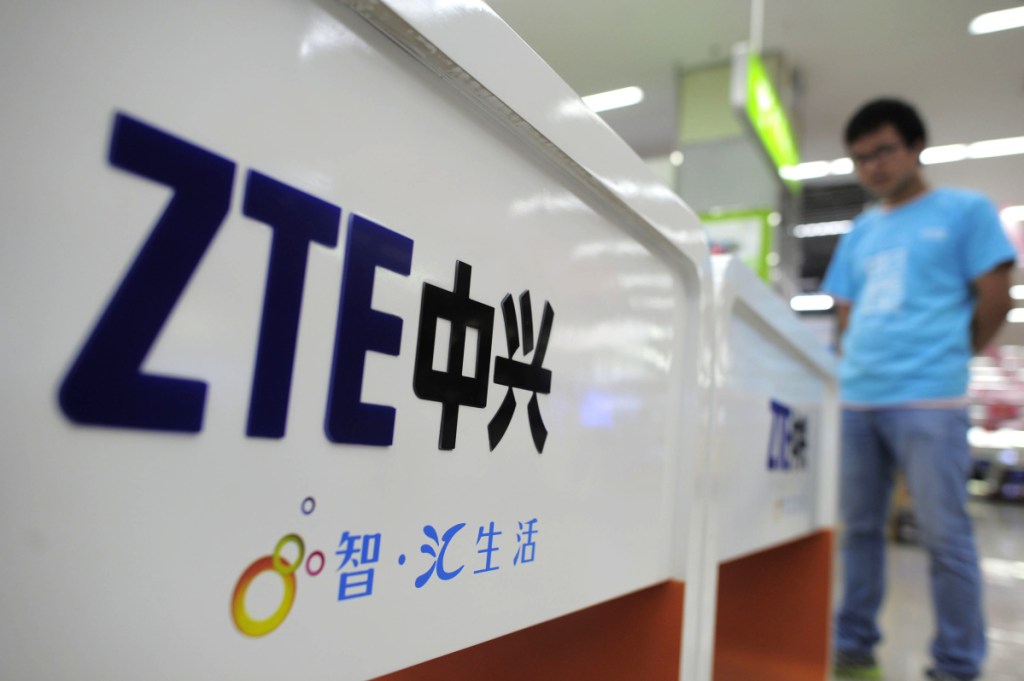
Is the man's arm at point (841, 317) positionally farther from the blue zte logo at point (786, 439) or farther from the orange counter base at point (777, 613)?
the blue zte logo at point (786, 439)

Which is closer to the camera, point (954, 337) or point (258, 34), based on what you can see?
point (258, 34)

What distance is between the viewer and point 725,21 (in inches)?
150

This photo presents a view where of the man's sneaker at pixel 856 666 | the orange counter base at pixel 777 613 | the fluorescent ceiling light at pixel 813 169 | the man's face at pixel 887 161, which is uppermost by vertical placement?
the fluorescent ceiling light at pixel 813 169

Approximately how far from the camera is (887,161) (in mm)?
1782

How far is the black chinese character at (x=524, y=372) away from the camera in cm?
45

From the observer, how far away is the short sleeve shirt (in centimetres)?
169

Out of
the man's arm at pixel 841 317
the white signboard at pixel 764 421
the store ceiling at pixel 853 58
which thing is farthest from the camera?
the store ceiling at pixel 853 58

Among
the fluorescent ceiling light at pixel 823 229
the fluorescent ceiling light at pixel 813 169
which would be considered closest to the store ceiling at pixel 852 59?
the fluorescent ceiling light at pixel 813 169

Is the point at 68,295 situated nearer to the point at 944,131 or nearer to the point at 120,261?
the point at 120,261

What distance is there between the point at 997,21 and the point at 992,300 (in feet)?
10.8

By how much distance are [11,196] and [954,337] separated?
1.95 m

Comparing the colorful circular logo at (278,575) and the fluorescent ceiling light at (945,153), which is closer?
the colorful circular logo at (278,575)

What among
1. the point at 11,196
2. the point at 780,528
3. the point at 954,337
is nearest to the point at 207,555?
the point at 11,196

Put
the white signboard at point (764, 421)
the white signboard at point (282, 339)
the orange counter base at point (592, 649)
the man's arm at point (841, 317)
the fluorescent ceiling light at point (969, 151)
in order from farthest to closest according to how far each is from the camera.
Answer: the fluorescent ceiling light at point (969, 151) → the man's arm at point (841, 317) → the white signboard at point (764, 421) → the orange counter base at point (592, 649) → the white signboard at point (282, 339)
